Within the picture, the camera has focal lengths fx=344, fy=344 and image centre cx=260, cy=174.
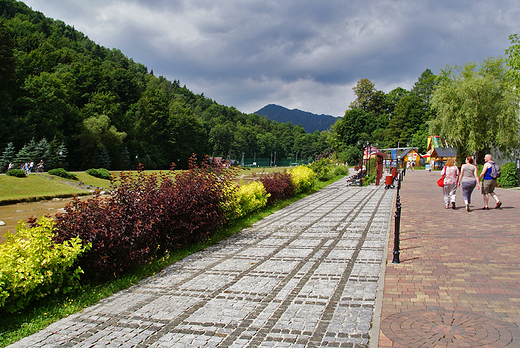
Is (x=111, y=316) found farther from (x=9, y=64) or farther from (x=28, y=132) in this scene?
(x=9, y=64)

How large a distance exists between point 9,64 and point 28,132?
434 inches

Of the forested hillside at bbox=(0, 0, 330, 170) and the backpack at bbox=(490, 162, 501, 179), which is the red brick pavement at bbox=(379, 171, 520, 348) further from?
the forested hillside at bbox=(0, 0, 330, 170)

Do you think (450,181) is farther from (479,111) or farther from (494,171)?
(479,111)

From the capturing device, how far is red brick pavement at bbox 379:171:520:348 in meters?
3.44

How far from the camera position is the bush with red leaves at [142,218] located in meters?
5.20

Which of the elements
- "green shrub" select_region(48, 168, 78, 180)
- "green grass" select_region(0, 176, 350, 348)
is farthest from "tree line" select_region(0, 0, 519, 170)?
"green grass" select_region(0, 176, 350, 348)

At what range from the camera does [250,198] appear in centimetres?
1207

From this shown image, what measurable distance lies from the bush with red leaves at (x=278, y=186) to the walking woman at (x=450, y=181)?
6554 millimetres

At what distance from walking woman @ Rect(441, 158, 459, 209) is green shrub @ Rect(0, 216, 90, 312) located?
11214 millimetres

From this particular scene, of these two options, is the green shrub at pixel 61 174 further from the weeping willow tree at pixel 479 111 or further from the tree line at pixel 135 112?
the weeping willow tree at pixel 479 111

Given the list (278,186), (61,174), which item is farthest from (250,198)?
(61,174)

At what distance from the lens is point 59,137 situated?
168ft

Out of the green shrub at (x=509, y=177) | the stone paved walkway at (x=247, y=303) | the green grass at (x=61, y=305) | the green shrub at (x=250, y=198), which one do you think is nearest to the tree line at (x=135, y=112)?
the green shrub at (x=509, y=177)

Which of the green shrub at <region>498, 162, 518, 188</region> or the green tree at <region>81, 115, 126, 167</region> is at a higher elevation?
the green tree at <region>81, 115, 126, 167</region>
